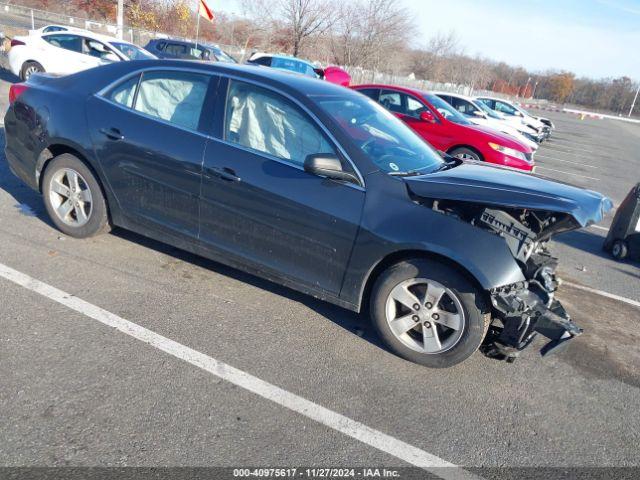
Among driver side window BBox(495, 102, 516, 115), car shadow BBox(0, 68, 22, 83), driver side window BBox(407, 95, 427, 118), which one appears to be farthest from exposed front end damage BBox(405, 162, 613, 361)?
driver side window BBox(495, 102, 516, 115)

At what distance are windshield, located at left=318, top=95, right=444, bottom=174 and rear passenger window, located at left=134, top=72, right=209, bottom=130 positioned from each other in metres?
1.00

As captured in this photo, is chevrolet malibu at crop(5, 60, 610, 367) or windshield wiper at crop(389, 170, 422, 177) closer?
chevrolet malibu at crop(5, 60, 610, 367)

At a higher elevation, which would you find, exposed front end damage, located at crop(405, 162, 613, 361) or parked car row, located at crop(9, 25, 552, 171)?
parked car row, located at crop(9, 25, 552, 171)

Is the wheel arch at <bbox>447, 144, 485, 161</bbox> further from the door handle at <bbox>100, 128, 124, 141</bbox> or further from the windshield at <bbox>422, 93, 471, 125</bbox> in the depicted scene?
the door handle at <bbox>100, 128, 124, 141</bbox>

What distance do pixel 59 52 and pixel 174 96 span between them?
33.5 feet

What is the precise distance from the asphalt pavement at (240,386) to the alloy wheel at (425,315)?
197mm

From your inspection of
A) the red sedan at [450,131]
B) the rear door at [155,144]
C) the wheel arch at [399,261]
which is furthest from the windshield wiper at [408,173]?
the red sedan at [450,131]

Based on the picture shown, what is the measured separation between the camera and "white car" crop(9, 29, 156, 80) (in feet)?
39.5

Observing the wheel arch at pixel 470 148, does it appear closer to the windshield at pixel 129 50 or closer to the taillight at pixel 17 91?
the taillight at pixel 17 91

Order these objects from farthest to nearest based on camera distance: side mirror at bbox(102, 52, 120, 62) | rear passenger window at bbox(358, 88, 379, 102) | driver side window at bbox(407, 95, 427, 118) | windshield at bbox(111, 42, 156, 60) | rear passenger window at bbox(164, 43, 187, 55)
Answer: rear passenger window at bbox(164, 43, 187, 55)
windshield at bbox(111, 42, 156, 60)
side mirror at bbox(102, 52, 120, 62)
rear passenger window at bbox(358, 88, 379, 102)
driver side window at bbox(407, 95, 427, 118)

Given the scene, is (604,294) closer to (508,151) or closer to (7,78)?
(508,151)

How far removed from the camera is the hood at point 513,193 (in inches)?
122

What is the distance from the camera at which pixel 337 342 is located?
3508 mm

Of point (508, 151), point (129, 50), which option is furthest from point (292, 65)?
point (508, 151)
